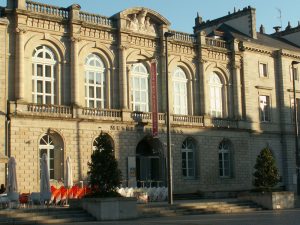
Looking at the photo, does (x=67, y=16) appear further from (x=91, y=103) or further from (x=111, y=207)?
(x=111, y=207)

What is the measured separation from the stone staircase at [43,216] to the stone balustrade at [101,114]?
9.07 m

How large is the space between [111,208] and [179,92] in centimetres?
1846

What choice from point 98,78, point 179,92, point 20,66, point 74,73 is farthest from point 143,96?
point 20,66

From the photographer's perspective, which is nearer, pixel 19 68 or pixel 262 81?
pixel 19 68

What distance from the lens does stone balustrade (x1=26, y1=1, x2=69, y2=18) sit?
3475cm

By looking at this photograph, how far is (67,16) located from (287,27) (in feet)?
99.2

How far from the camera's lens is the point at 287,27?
59375 millimetres

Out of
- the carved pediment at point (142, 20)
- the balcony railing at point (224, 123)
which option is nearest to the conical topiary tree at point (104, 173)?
the carved pediment at point (142, 20)

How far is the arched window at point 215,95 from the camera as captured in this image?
44.2 meters

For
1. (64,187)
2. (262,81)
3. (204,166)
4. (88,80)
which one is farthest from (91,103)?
→ (262,81)

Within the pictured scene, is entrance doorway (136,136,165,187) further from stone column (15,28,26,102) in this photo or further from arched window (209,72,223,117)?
stone column (15,28,26,102)

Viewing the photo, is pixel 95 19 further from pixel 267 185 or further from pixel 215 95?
→ pixel 267 185

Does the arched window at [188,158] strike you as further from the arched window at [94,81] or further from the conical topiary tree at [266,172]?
the conical topiary tree at [266,172]

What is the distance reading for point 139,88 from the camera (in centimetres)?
4000
